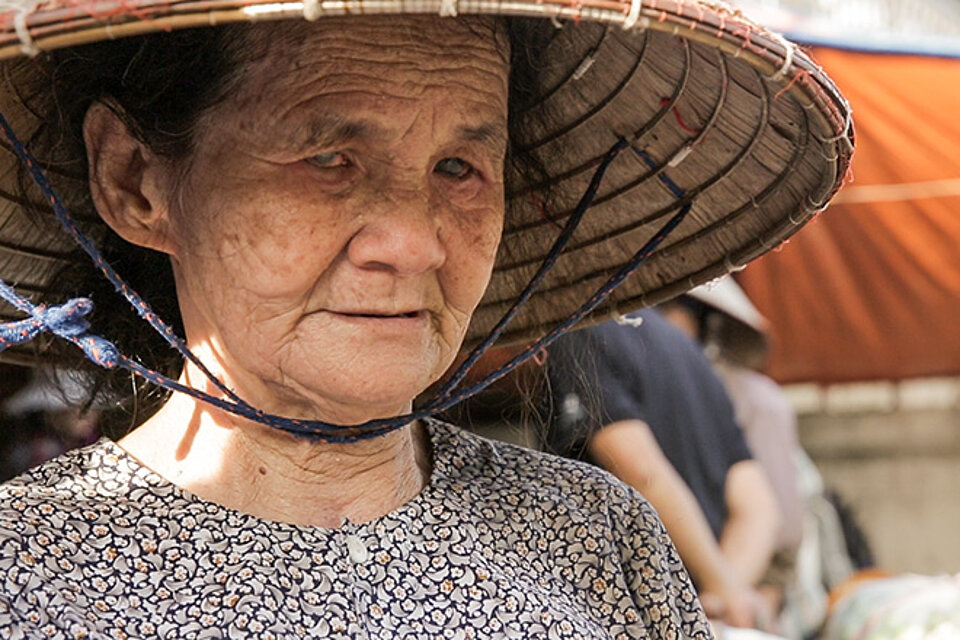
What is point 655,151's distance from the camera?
2.05 metres

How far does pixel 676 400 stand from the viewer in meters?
3.57

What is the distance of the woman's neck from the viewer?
1715mm

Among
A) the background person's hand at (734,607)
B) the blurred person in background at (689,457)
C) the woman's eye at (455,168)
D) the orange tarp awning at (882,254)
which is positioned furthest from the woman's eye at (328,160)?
the orange tarp awning at (882,254)

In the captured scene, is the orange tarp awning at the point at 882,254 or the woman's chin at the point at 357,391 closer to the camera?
the woman's chin at the point at 357,391

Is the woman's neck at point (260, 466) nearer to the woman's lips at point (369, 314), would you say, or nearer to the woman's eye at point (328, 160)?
the woman's lips at point (369, 314)

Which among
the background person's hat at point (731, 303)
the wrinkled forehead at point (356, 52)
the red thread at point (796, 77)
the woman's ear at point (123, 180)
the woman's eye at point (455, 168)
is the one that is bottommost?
the background person's hat at point (731, 303)

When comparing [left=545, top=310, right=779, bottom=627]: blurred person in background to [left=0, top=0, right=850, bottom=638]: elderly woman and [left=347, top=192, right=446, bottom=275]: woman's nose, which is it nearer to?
[left=0, top=0, right=850, bottom=638]: elderly woman

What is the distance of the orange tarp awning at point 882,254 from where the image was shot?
14.6 feet

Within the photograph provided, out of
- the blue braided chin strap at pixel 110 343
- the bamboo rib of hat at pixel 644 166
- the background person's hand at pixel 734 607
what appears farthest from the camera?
the background person's hand at pixel 734 607

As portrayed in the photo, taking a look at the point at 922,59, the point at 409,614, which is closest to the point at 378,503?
the point at 409,614

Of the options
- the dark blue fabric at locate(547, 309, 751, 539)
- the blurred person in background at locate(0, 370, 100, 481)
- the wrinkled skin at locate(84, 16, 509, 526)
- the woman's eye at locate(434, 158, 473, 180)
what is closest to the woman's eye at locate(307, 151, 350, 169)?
the wrinkled skin at locate(84, 16, 509, 526)

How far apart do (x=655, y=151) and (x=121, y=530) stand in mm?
889

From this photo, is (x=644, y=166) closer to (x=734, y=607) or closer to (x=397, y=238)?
(x=397, y=238)

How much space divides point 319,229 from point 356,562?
1.25 ft
